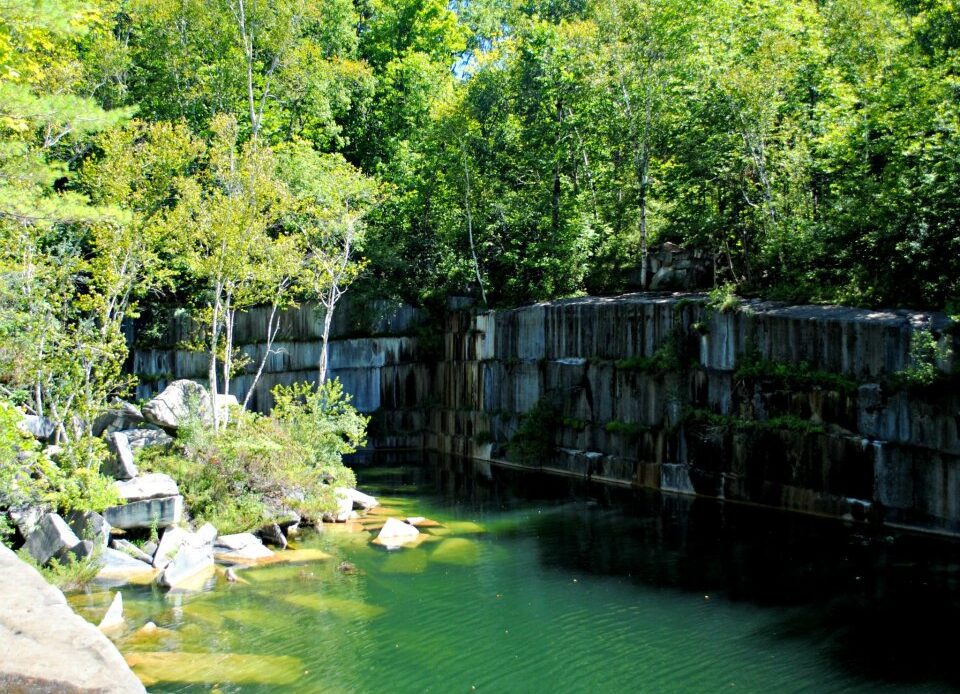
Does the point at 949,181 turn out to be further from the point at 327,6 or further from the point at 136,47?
the point at 136,47

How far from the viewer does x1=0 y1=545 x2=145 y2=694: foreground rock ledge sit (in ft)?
19.7

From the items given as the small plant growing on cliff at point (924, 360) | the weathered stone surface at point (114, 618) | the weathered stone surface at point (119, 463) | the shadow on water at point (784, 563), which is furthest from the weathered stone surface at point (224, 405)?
the small plant growing on cliff at point (924, 360)

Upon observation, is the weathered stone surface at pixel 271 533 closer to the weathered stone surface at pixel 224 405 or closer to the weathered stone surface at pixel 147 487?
the weathered stone surface at pixel 147 487

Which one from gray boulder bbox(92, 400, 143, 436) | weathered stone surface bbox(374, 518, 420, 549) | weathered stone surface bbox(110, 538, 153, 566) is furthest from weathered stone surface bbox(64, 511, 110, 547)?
weathered stone surface bbox(374, 518, 420, 549)

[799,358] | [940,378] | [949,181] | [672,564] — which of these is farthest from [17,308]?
[949,181]

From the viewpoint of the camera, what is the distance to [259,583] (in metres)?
17.0

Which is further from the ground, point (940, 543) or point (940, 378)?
point (940, 378)

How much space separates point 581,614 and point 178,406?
11895 millimetres

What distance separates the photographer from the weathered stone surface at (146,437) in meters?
21.2

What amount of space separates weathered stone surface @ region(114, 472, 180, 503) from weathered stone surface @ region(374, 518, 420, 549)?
472cm

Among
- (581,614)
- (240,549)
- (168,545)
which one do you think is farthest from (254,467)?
(581,614)

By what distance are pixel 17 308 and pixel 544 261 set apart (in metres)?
19.1

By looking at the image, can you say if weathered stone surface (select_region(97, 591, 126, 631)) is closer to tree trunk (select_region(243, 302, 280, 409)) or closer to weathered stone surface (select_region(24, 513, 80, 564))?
weathered stone surface (select_region(24, 513, 80, 564))

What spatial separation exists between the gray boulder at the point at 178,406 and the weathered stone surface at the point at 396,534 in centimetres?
539
